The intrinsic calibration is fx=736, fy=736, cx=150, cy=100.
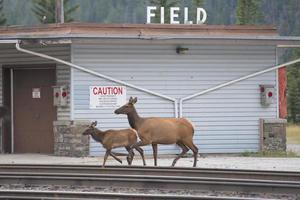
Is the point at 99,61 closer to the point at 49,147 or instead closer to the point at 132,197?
the point at 49,147

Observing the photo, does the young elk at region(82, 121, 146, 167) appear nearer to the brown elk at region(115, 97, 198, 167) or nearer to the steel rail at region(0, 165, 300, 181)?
the brown elk at region(115, 97, 198, 167)

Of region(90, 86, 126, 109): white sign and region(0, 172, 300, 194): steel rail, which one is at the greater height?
region(90, 86, 126, 109): white sign

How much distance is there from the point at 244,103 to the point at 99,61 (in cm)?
461

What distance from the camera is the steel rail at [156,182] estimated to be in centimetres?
1186

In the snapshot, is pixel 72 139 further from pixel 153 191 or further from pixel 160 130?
pixel 153 191

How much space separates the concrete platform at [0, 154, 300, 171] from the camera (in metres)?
18.0

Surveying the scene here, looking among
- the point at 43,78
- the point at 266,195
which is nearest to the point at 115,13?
the point at 43,78

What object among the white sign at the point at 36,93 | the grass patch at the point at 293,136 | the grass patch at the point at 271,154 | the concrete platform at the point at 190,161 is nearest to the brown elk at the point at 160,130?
the concrete platform at the point at 190,161

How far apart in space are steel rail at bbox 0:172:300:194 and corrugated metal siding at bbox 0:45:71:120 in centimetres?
724

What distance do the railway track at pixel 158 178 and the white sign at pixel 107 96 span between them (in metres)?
5.74

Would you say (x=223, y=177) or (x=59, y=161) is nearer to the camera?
(x=223, y=177)

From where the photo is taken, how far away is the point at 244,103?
870 inches

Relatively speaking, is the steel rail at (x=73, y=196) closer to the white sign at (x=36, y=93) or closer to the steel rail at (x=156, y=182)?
the steel rail at (x=156, y=182)

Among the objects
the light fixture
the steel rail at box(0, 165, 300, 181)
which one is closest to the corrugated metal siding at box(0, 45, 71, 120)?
the light fixture
